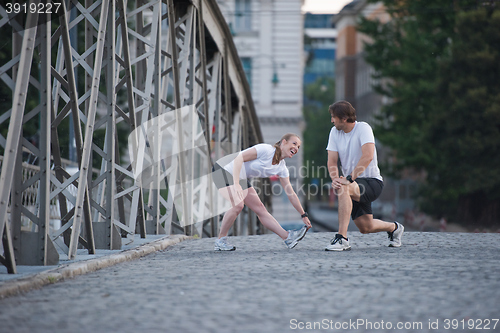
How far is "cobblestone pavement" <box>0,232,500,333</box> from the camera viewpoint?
14.8ft

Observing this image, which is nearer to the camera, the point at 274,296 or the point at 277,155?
the point at 274,296

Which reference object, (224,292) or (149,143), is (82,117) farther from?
(224,292)

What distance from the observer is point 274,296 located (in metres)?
5.40

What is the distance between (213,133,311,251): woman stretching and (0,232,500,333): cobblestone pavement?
0.90 metres

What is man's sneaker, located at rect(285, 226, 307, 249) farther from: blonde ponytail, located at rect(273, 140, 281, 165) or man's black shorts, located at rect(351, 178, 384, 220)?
blonde ponytail, located at rect(273, 140, 281, 165)

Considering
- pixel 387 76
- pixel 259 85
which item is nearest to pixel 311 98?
pixel 259 85

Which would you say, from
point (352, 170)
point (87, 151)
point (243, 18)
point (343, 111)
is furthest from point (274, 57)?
point (87, 151)

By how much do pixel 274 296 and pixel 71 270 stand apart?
2023 millimetres

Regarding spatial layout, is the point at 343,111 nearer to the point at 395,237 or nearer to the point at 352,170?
the point at 352,170

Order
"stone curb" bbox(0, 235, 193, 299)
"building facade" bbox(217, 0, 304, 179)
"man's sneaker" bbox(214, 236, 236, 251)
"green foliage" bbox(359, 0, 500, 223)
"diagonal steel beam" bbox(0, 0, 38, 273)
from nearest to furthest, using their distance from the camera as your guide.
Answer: "stone curb" bbox(0, 235, 193, 299) → "diagonal steel beam" bbox(0, 0, 38, 273) → "man's sneaker" bbox(214, 236, 236, 251) → "green foliage" bbox(359, 0, 500, 223) → "building facade" bbox(217, 0, 304, 179)

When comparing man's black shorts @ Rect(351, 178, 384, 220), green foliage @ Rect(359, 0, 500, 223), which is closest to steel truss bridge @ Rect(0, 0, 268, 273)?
man's black shorts @ Rect(351, 178, 384, 220)

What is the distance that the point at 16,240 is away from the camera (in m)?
7.09

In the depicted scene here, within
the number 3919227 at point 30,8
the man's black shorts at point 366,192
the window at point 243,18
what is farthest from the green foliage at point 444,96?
the number 3919227 at point 30,8

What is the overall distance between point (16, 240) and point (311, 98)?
102 meters
